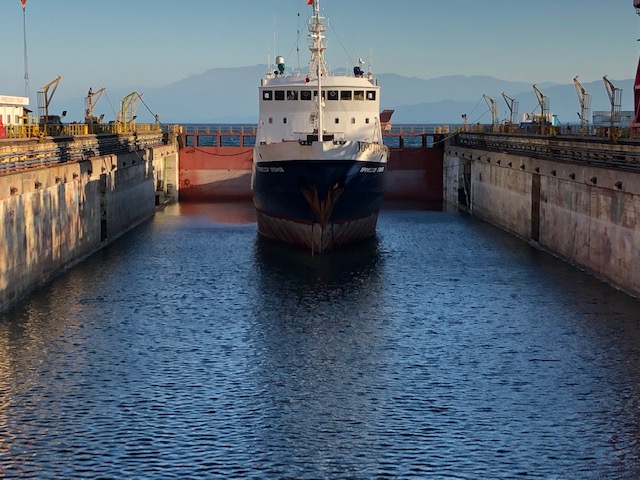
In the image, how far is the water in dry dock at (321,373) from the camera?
23.3m

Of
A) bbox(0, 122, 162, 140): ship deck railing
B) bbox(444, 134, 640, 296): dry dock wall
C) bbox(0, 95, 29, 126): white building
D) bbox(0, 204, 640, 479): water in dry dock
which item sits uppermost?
bbox(0, 95, 29, 126): white building

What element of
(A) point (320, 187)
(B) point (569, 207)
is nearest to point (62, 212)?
(A) point (320, 187)

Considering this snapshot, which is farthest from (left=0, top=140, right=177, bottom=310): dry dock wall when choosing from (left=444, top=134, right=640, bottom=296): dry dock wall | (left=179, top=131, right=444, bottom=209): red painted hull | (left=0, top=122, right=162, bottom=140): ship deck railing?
(left=444, top=134, right=640, bottom=296): dry dock wall

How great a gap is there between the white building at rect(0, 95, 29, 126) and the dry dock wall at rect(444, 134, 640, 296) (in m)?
36.4

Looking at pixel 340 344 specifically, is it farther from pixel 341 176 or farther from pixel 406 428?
pixel 341 176

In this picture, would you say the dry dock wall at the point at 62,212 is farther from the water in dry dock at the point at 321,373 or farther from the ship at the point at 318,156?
the ship at the point at 318,156

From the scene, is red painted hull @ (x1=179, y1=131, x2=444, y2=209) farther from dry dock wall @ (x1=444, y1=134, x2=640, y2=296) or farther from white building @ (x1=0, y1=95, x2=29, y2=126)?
white building @ (x1=0, y1=95, x2=29, y2=126)

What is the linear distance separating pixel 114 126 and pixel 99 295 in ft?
175

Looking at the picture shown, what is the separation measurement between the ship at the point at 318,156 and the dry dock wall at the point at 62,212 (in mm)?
9417

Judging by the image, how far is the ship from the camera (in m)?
52.0

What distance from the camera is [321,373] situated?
30484 millimetres

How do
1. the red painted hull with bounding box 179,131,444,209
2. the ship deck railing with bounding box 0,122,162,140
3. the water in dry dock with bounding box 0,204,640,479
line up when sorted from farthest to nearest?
the red painted hull with bounding box 179,131,444,209
the ship deck railing with bounding box 0,122,162,140
the water in dry dock with bounding box 0,204,640,479

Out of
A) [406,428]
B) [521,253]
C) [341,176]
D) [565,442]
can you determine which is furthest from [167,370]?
[521,253]

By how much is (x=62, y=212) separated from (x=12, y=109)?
3149 cm
